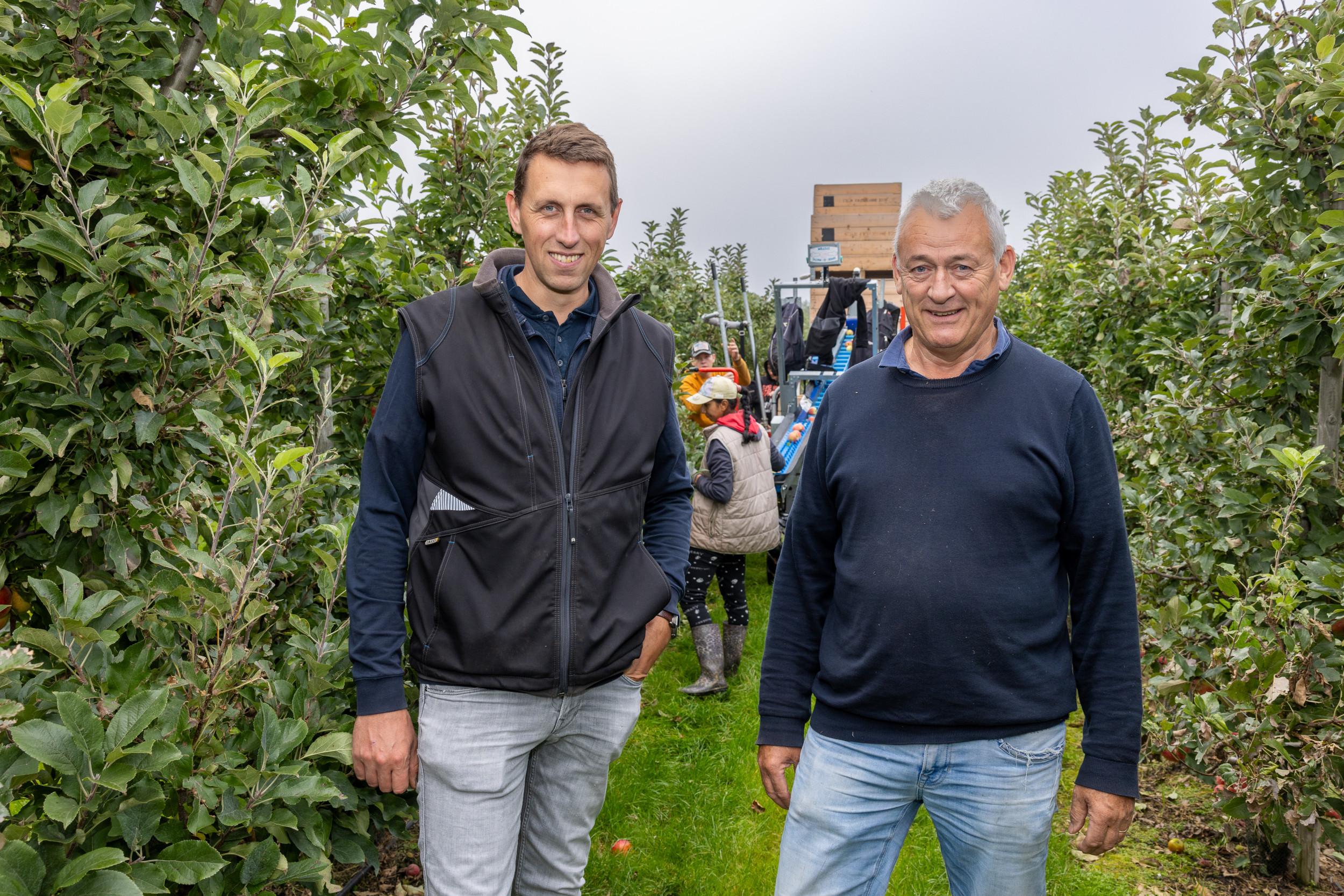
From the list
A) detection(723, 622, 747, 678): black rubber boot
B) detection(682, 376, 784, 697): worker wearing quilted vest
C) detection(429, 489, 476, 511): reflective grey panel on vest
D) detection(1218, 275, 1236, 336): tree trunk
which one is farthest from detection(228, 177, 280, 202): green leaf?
detection(723, 622, 747, 678): black rubber boot

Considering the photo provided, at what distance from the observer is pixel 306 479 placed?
1991 mm

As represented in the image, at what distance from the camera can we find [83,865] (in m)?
1.24

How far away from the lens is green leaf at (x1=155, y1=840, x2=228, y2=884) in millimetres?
1393

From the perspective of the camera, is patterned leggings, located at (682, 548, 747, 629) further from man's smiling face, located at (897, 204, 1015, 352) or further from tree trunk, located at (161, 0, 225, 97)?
tree trunk, located at (161, 0, 225, 97)

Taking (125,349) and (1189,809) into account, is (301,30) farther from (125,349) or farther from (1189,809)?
(1189,809)

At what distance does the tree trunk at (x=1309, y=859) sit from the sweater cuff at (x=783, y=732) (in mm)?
2109

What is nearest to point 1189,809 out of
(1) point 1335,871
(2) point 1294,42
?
(1) point 1335,871

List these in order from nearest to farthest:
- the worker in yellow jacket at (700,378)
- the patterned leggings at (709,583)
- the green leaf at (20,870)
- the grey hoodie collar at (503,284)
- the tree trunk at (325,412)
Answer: the green leaf at (20,870)
the grey hoodie collar at (503,284)
the tree trunk at (325,412)
the patterned leggings at (709,583)
the worker in yellow jacket at (700,378)

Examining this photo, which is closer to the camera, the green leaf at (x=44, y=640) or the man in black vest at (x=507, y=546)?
the green leaf at (x=44, y=640)

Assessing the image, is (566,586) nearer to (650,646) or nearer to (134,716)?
(650,646)

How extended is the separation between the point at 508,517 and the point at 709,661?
379cm

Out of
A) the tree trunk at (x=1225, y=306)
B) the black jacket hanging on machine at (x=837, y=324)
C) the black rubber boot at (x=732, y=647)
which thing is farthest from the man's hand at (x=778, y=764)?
the black jacket hanging on machine at (x=837, y=324)

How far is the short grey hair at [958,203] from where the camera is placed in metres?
1.94

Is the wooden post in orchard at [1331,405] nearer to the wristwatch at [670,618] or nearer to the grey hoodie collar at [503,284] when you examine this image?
the wristwatch at [670,618]
